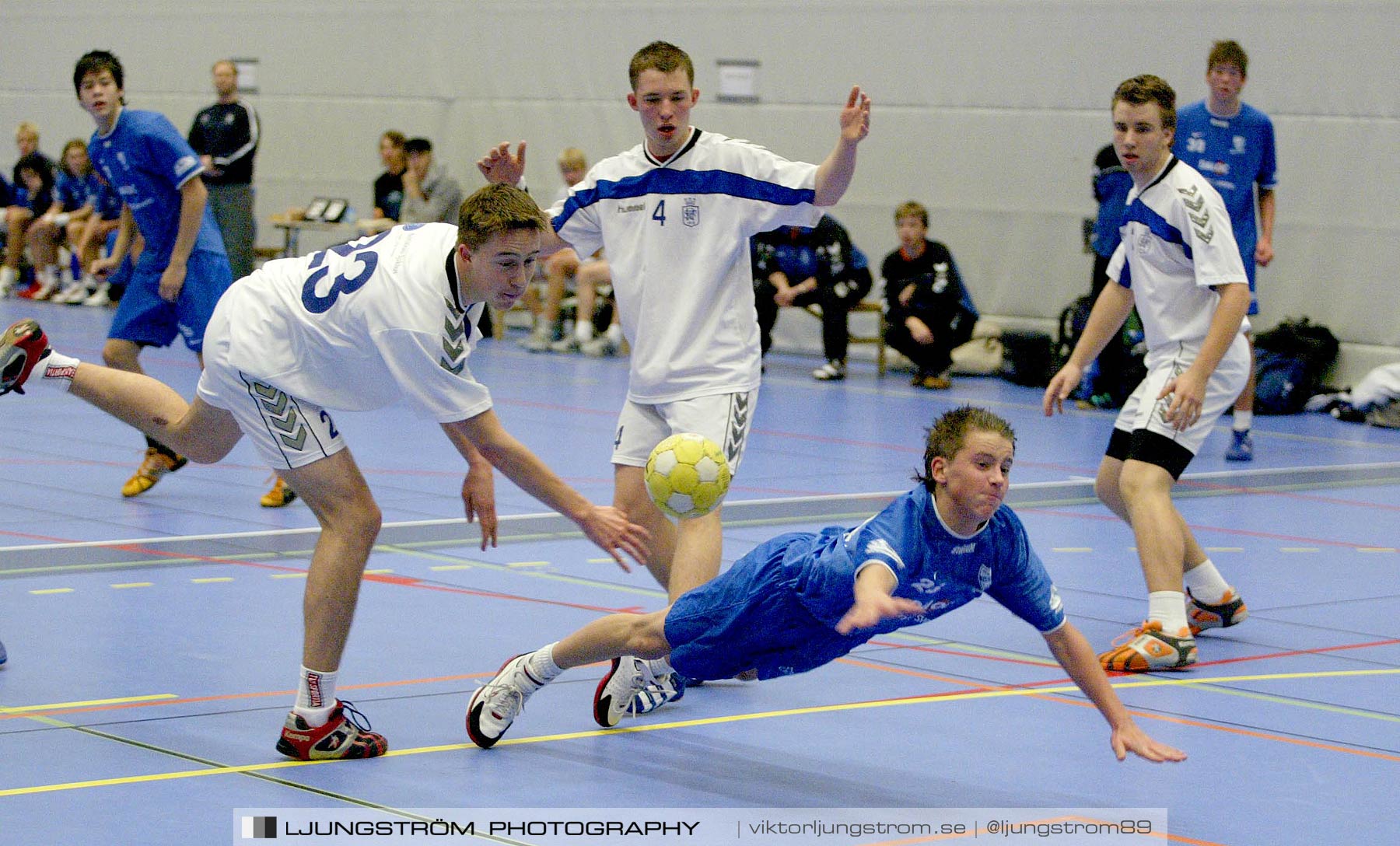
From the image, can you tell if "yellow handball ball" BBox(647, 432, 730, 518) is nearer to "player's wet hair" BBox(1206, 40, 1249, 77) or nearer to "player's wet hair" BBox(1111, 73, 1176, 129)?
"player's wet hair" BBox(1111, 73, 1176, 129)

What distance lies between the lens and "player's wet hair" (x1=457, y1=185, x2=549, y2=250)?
183 inches

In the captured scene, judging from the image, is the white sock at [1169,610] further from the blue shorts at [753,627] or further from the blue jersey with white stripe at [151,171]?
the blue jersey with white stripe at [151,171]

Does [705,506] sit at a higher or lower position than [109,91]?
lower

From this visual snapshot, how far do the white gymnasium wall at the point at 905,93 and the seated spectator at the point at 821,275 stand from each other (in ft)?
5.53

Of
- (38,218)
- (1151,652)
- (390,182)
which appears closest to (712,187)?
(1151,652)

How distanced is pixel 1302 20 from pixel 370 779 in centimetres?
1271

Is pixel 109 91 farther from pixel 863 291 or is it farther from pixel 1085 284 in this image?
pixel 1085 284

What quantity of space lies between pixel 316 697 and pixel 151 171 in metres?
4.96

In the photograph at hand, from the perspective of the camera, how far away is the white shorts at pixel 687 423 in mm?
5609

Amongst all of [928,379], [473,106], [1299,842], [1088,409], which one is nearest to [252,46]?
[473,106]

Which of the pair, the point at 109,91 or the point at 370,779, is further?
the point at 109,91

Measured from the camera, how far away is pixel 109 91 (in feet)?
28.7

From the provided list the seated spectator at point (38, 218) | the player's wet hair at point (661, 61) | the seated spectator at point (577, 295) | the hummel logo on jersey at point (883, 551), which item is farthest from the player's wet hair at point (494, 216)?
the seated spectator at point (38, 218)

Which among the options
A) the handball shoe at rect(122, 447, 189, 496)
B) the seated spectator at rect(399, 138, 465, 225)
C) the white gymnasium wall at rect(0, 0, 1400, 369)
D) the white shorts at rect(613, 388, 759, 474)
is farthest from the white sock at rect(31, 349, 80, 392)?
the seated spectator at rect(399, 138, 465, 225)
